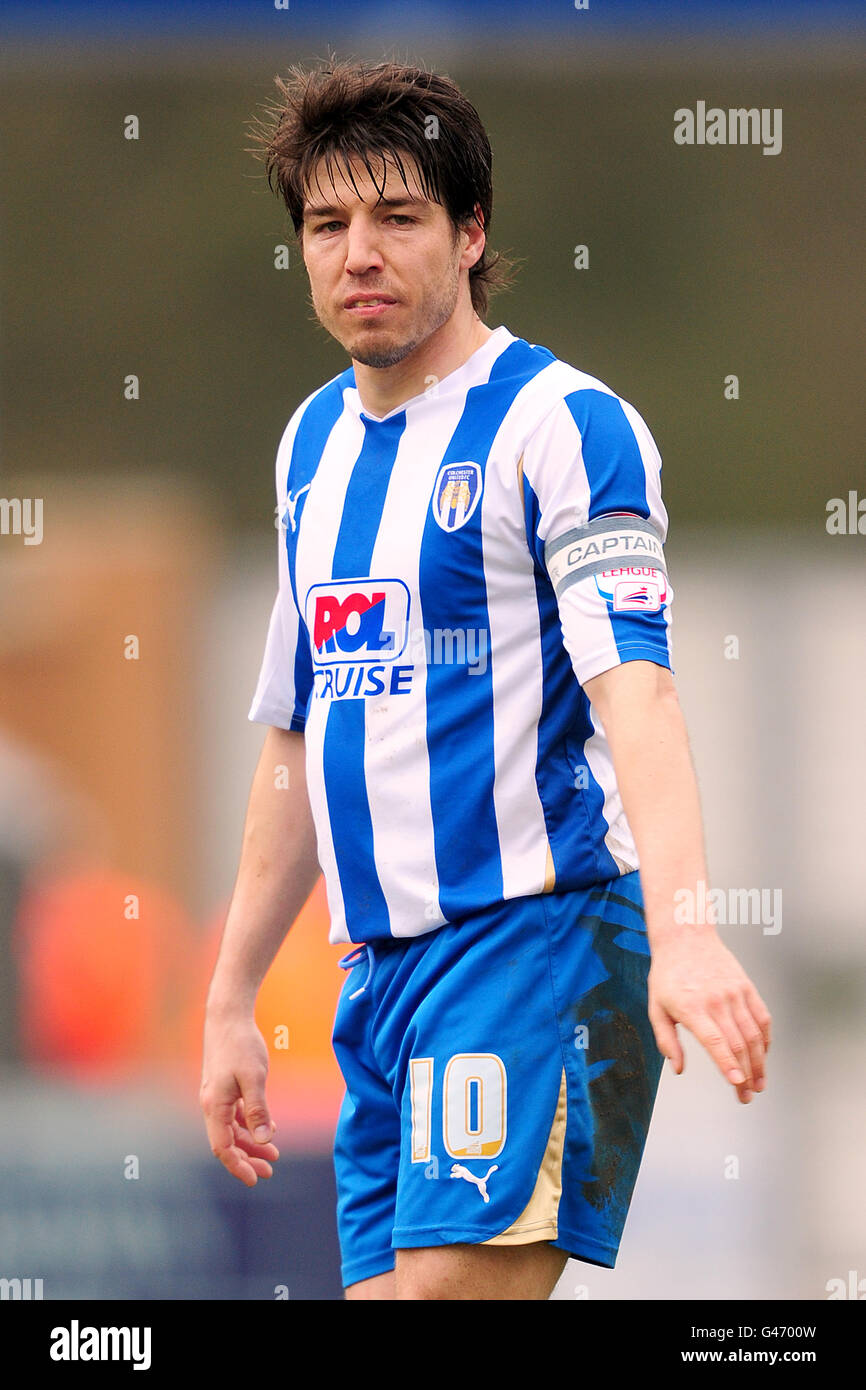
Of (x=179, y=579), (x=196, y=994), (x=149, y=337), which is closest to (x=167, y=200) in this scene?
(x=149, y=337)

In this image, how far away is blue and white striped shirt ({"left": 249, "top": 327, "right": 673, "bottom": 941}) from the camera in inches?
84.7

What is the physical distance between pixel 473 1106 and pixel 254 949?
57cm

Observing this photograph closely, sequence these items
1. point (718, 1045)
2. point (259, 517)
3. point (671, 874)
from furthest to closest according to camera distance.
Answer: point (259, 517) < point (671, 874) < point (718, 1045)

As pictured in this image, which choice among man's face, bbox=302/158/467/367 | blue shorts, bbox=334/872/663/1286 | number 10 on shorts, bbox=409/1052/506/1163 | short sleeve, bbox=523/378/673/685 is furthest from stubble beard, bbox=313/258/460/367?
number 10 on shorts, bbox=409/1052/506/1163

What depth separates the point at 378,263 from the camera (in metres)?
2.24

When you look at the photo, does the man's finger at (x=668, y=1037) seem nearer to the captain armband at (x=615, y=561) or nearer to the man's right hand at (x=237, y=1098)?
the captain armband at (x=615, y=561)

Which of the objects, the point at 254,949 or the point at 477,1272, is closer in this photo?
the point at 477,1272

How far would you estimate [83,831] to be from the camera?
6105 mm

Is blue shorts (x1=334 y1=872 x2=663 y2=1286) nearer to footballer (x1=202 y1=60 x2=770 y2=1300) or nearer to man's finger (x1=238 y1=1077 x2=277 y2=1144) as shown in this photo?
footballer (x1=202 y1=60 x2=770 y2=1300)

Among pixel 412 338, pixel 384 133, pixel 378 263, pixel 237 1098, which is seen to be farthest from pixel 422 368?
pixel 237 1098

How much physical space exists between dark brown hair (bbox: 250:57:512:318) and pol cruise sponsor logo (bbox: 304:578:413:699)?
542 mm

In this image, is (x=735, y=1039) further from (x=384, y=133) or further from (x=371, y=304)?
(x=384, y=133)

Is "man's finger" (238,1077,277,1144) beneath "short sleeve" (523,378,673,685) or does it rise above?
beneath
